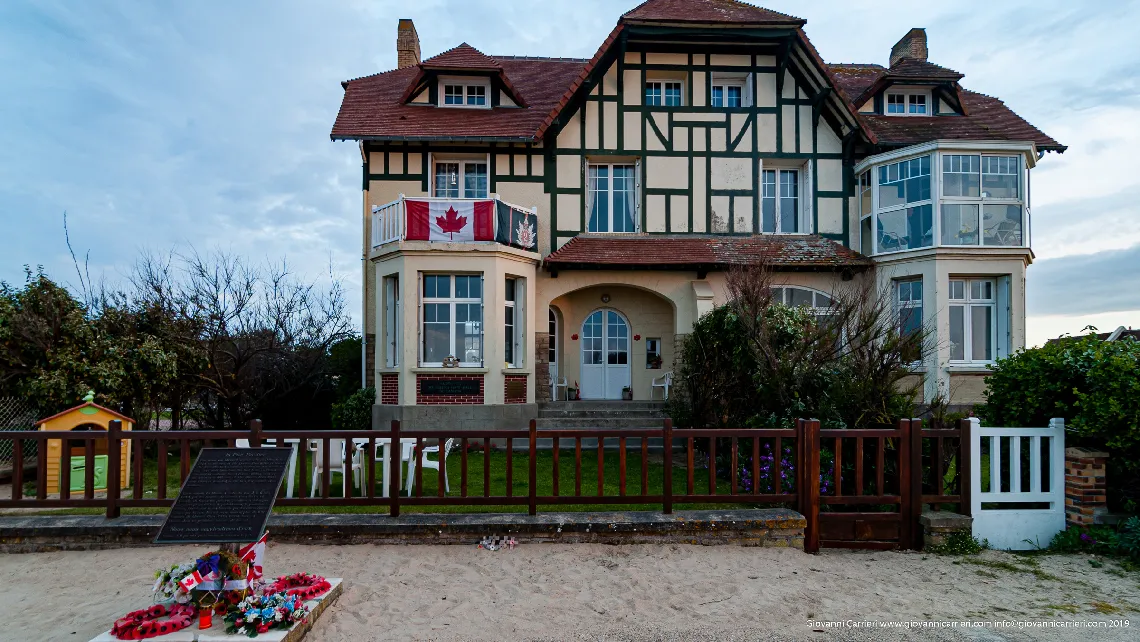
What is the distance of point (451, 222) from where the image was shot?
37.8 feet

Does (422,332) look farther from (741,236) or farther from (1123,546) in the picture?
(1123,546)

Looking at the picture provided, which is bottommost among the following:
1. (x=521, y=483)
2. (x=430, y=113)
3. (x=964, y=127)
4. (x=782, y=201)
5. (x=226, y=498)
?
(x=521, y=483)

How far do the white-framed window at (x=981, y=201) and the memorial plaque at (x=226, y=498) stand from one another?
12841mm

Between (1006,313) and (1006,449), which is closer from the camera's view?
(1006,449)

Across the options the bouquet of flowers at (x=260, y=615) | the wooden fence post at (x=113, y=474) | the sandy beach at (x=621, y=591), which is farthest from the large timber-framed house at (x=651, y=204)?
the bouquet of flowers at (x=260, y=615)

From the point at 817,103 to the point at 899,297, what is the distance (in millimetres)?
4620

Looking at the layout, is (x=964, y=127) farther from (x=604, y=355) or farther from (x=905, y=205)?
(x=604, y=355)

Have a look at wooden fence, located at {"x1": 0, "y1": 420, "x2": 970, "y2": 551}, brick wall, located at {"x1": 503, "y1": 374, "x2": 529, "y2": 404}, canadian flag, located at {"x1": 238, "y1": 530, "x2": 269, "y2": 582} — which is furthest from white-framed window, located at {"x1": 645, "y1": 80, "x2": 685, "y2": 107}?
canadian flag, located at {"x1": 238, "y1": 530, "x2": 269, "y2": 582}

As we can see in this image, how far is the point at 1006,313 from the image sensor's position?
12414mm

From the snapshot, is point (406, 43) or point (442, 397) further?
point (406, 43)

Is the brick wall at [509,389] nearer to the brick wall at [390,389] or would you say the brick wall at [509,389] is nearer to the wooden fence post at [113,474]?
the brick wall at [390,389]

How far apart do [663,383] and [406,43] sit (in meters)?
10.8

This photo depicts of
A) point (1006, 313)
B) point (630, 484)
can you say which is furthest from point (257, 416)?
point (1006, 313)

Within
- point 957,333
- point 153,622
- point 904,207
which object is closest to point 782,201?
point 904,207
